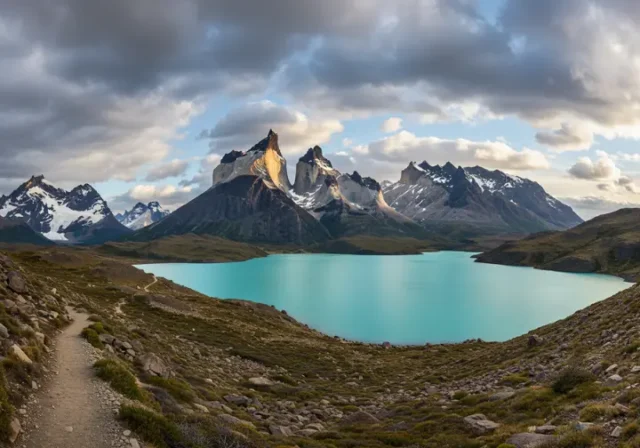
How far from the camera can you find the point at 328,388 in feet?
135

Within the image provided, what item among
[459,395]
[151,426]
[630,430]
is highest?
[630,430]

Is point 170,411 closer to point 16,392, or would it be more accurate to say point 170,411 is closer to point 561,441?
point 16,392

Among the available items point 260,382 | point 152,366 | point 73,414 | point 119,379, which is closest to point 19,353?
point 119,379

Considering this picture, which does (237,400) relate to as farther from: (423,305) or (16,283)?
(423,305)

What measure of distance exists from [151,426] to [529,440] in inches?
581

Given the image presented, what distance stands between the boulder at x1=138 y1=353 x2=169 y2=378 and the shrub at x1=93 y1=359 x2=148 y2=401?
433 cm

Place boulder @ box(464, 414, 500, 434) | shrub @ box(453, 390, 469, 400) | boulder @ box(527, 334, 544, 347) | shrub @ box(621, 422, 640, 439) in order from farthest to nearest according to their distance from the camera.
Result: boulder @ box(527, 334, 544, 347), shrub @ box(453, 390, 469, 400), boulder @ box(464, 414, 500, 434), shrub @ box(621, 422, 640, 439)

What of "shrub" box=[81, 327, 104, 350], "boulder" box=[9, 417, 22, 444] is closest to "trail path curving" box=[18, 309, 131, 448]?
"boulder" box=[9, 417, 22, 444]

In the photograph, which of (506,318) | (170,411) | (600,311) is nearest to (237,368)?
(170,411)

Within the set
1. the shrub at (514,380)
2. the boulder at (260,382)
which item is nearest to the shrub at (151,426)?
the boulder at (260,382)

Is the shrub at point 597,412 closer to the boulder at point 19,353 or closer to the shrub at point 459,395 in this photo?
the shrub at point 459,395

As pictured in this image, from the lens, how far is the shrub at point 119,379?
19672mm

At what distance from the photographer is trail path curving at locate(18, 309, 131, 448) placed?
49.1 ft

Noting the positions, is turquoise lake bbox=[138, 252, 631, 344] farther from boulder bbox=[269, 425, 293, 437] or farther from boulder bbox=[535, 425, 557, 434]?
boulder bbox=[535, 425, 557, 434]
